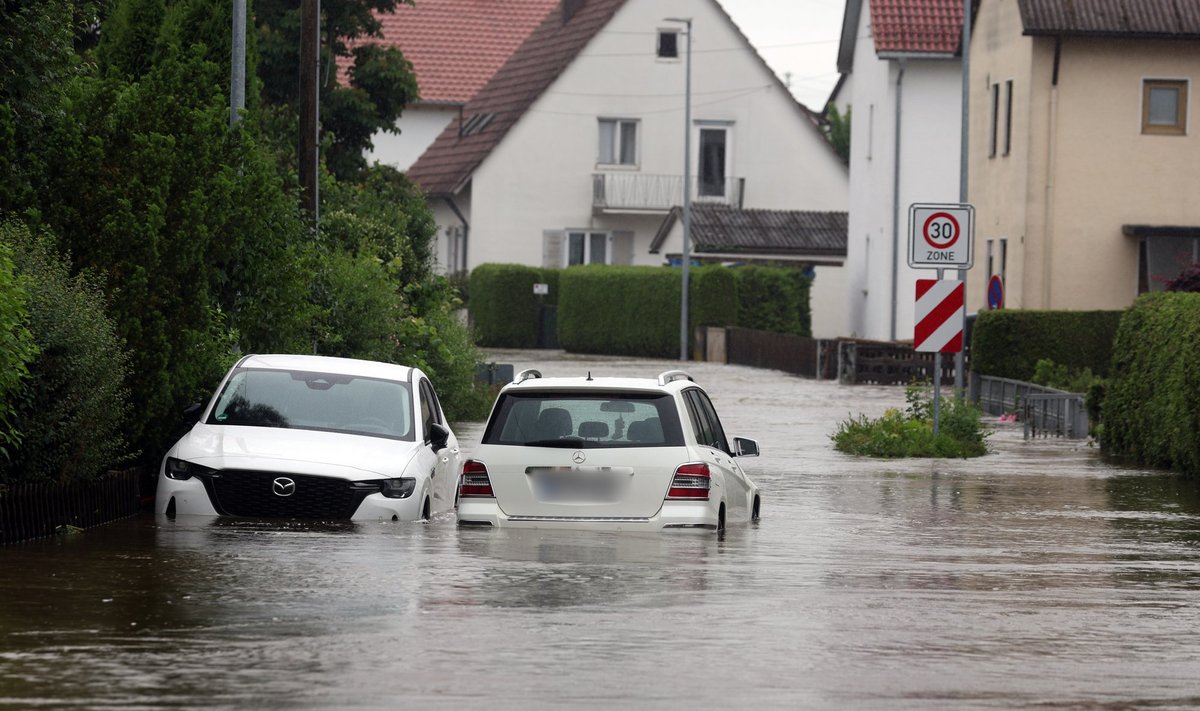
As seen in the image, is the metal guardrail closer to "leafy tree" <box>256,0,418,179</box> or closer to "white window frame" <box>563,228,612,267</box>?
"leafy tree" <box>256,0,418,179</box>

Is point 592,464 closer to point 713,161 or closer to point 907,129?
point 907,129

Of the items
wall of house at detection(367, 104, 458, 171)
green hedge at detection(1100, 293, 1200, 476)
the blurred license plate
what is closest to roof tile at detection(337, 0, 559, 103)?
wall of house at detection(367, 104, 458, 171)

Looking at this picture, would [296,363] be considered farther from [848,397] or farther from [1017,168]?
[1017,168]

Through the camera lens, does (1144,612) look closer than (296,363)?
Yes

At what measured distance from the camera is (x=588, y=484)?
13.6 meters

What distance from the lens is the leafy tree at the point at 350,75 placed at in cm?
3919

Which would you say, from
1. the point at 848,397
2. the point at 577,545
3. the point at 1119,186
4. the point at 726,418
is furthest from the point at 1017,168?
the point at 577,545

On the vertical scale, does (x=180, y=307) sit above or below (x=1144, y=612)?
above

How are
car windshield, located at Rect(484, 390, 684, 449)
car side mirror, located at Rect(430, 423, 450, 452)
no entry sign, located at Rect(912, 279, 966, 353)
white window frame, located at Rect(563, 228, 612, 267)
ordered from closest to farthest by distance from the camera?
car windshield, located at Rect(484, 390, 684, 449), car side mirror, located at Rect(430, 423, 450, 452), no entry sign, located at Rect(912, 279, 966, 353), white window frame, located at Rect(563, 228, 612, 267)

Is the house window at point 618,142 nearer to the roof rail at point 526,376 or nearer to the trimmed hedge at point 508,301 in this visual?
the trimmed hedge at point 508,301

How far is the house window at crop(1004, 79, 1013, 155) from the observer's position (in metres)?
44.1

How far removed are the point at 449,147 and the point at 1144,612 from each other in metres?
60.4

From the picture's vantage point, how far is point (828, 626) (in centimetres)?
1060

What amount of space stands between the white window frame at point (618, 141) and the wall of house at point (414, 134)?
10205 mm
